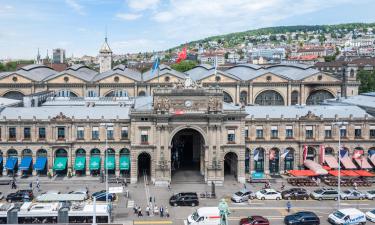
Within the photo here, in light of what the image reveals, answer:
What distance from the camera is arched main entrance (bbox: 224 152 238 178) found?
8754 centimetres

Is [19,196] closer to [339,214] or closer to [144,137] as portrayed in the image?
[144,137]

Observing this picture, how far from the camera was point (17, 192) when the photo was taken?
7238 cm

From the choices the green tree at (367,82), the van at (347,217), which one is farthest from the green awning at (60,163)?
the green tree at (367,82)

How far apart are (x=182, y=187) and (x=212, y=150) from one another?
8.00 metres

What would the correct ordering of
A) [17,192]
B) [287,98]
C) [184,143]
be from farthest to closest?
[287,98]
[184,143]
[17,192]

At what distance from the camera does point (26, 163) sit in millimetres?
85875

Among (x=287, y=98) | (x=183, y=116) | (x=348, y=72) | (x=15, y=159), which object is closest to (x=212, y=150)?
(x=183, y=116)

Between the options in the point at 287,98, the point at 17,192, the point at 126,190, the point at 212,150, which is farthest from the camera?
the point at 287,98

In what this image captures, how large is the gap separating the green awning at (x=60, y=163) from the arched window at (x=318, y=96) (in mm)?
69573

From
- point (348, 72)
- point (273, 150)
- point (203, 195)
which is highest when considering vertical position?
point (348, 72)

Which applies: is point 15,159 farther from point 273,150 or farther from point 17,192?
point 273,150

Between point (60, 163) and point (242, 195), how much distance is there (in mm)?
32917

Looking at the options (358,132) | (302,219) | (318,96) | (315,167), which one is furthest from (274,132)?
(318,96)

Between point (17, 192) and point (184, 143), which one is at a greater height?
point (184, 143)
